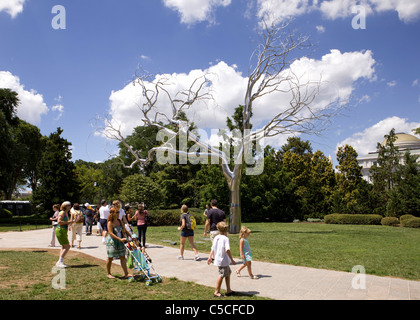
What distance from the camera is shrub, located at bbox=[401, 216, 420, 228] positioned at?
83.6 feet

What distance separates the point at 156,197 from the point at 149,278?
2516 cm

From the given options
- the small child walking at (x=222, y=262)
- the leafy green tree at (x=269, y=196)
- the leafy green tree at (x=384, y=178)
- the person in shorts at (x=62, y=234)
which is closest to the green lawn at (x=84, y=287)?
the small child walking at (x=222, y=262)

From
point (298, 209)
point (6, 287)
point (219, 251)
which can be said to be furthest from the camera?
point (298, 209)

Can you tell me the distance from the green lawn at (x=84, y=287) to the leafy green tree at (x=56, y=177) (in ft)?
101

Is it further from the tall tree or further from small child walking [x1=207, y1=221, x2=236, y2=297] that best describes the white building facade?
small child walking [x1=207, y1=221, x2=236, y2=297]

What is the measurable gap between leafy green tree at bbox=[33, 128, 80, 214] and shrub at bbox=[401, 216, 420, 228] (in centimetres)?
3468

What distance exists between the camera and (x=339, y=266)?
8.96 metres

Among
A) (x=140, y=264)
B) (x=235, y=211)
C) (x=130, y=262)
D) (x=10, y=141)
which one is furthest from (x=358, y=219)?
(x=10, y=141)

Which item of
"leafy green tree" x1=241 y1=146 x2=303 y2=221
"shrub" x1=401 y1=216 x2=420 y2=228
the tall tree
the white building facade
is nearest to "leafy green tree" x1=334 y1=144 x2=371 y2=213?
the tall tree

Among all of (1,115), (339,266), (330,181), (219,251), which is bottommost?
(339,266)

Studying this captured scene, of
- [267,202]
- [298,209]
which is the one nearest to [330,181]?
[298,209]

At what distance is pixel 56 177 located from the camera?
1489 inches

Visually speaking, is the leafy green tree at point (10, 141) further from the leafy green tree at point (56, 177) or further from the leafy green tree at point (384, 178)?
the leafy green tree at point (384, 178)

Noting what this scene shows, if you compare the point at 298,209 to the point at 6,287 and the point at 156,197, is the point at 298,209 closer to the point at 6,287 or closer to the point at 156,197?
the point at 156,197
